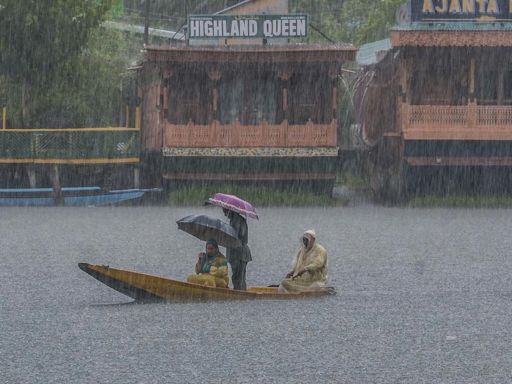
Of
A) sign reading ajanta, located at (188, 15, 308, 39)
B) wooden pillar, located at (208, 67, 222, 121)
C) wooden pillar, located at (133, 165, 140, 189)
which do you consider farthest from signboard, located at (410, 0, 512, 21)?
wooden pillar, located at (133, 165, 140, 189)

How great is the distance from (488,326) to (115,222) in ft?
49.4

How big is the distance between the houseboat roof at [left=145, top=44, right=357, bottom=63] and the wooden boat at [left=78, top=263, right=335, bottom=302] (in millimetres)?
18709

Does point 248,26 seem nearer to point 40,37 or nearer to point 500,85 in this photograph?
point 40,37

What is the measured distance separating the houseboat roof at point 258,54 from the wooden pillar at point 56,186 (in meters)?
3.82

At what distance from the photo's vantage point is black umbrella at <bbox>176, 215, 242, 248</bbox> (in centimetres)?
1392

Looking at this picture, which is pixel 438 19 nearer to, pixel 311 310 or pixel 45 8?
pixel 45 8

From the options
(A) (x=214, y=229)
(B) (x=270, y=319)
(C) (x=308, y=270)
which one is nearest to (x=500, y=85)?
(C) (x=308, y=270)

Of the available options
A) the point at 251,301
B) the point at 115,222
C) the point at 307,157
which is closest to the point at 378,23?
the point at 307,157

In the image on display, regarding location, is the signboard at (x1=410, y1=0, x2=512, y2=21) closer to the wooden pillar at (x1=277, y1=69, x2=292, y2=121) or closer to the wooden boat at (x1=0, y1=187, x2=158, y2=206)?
the wooden pillar at (x1=277, y1=69, x2=292, y2=121)

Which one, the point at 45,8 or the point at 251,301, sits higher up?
the point at 45,8

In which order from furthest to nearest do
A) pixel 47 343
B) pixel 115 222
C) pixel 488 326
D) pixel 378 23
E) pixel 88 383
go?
pixel 378 23 < pixel 115 222 < pixel 488 326 < pixel 47 343 < pixel 88 383

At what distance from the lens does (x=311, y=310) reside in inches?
530

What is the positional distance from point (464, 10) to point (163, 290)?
19.5 metres

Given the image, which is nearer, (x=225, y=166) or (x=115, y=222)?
(x=115, y=222)
